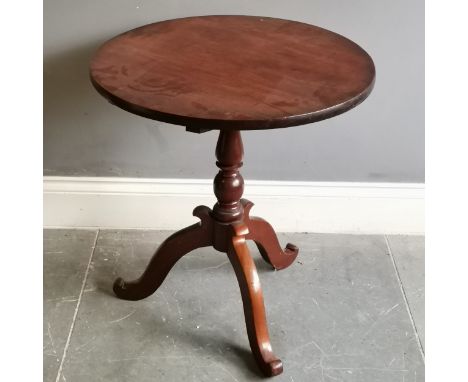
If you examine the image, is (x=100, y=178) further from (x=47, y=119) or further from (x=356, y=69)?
(x=356, y=69)

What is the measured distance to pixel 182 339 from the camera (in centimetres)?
154

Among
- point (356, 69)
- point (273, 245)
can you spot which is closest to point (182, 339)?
point (273, 245)

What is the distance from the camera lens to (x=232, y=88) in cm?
120

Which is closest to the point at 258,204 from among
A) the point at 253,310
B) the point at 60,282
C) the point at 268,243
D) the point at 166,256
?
the point at 268,243

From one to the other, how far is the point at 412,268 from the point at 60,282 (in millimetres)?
972

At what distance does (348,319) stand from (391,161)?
0.50 m

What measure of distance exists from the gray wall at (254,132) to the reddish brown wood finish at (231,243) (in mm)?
285

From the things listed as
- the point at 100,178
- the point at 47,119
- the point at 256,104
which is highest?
the point at 256,104

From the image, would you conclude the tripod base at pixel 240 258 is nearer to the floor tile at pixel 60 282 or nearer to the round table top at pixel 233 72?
the floor tile at pixel 60 282

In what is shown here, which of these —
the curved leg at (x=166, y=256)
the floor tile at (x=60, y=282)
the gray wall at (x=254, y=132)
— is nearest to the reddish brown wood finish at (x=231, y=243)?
the curved leg at (x=166, y=256)

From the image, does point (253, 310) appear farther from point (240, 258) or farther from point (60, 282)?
point (60, 282)

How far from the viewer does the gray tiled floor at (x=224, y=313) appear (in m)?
1.47

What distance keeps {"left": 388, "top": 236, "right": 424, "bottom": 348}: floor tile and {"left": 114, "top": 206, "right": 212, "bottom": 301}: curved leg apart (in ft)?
1.84

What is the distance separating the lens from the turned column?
1.45m
